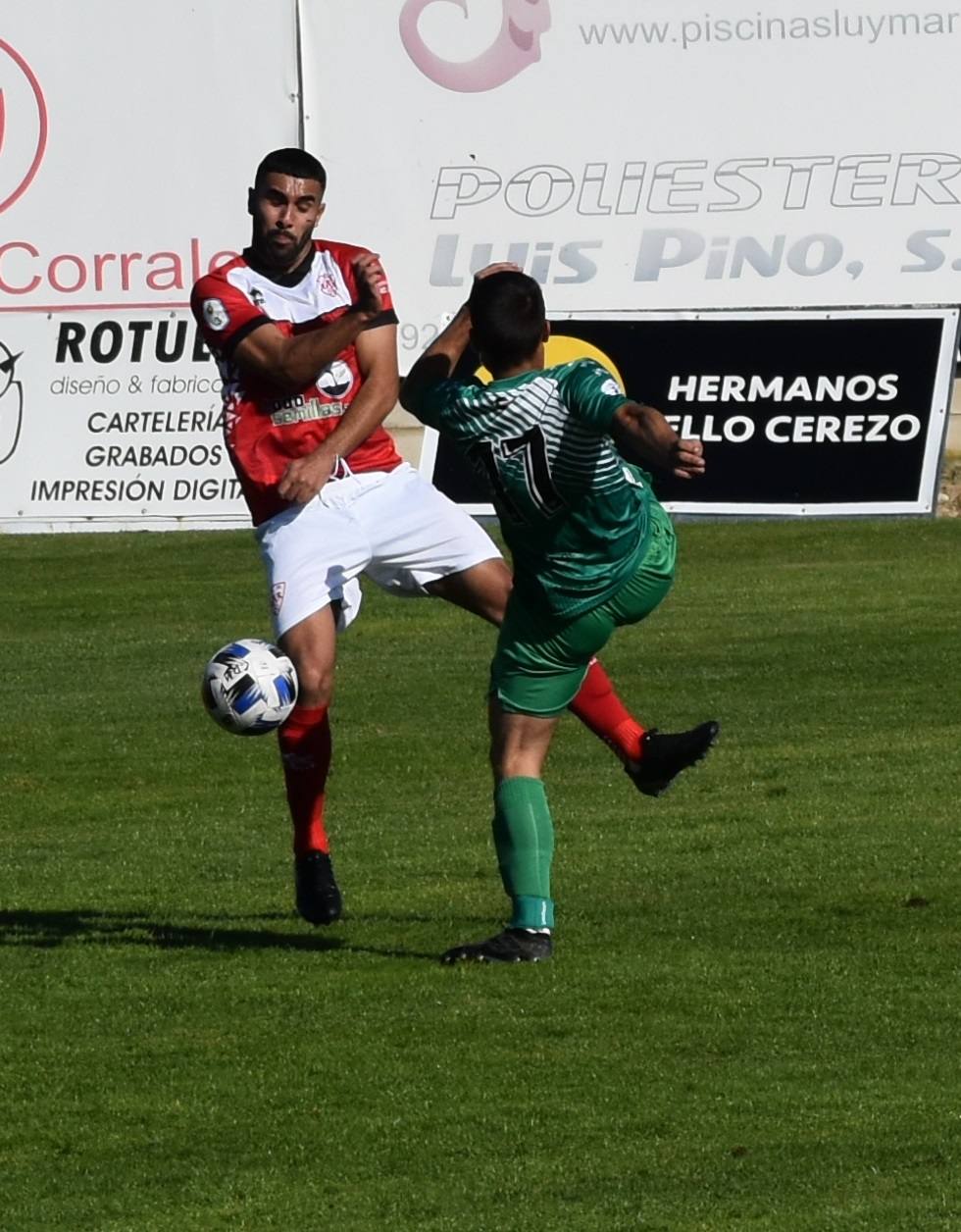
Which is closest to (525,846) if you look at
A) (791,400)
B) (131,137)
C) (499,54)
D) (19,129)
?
(791,400)

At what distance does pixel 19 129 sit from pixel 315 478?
1765 cm

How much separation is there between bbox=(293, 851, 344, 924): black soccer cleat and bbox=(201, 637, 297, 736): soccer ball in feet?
1.39

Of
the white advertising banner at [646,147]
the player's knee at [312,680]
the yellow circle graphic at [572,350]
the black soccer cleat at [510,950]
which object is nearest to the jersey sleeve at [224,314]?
the player's knee at [312,680]

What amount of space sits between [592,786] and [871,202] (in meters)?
13.9

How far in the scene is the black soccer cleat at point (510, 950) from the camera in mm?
6789

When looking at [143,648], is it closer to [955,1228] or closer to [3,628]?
[3,628]

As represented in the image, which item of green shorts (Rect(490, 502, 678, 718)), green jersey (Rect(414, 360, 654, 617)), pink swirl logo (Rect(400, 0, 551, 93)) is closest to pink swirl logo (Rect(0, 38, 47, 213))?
pink swirl logo (Rect(400, 0, 551, 93))

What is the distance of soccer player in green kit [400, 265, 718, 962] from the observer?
6551mm

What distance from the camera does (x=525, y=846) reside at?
6727 mm

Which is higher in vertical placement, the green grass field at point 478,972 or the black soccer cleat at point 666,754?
the black soccer cleat at point 666,754

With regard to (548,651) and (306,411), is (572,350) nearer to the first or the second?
(306,411)

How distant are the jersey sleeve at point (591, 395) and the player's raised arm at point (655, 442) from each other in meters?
0.10

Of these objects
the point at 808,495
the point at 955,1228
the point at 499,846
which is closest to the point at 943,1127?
the point at 955,1228

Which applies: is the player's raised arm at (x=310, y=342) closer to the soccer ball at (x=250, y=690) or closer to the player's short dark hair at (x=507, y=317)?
the player's short dark hair at (x=507, y=317)
